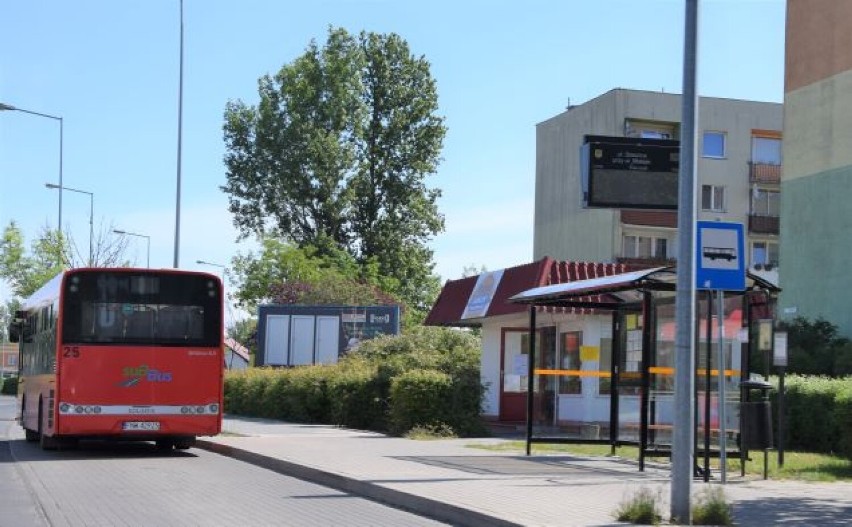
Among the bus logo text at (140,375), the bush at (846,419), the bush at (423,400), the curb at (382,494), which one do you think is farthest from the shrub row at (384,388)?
the bush at (846,419)

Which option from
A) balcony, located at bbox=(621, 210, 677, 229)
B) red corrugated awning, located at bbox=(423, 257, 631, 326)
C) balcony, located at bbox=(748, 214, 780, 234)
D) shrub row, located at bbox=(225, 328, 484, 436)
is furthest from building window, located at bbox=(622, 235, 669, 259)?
red corrugated awning, located at bbox=(423, 257, 631, 326)

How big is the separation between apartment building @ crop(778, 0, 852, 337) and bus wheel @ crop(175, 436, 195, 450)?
896 inches

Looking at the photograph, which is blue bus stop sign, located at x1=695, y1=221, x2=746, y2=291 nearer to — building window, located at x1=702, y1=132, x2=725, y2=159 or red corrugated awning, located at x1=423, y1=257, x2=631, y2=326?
red corrugated awning, located at x1=423, y1=257, x2=631, y2=326

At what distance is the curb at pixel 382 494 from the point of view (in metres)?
11.3

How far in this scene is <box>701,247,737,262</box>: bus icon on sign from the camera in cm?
1459

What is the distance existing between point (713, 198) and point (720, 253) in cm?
4981

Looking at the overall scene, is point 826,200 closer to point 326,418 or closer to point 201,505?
point 326,418

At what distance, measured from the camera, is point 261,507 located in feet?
41.8

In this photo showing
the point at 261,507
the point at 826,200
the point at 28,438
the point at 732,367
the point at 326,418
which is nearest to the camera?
the point at 261,507

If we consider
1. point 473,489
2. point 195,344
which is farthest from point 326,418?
point 473,489

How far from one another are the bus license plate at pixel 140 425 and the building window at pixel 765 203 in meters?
49.2

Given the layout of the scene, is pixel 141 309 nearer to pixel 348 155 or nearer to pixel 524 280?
pixel 524 280

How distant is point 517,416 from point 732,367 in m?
15.3

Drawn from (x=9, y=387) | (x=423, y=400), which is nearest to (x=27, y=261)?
(x=9, y=387)
